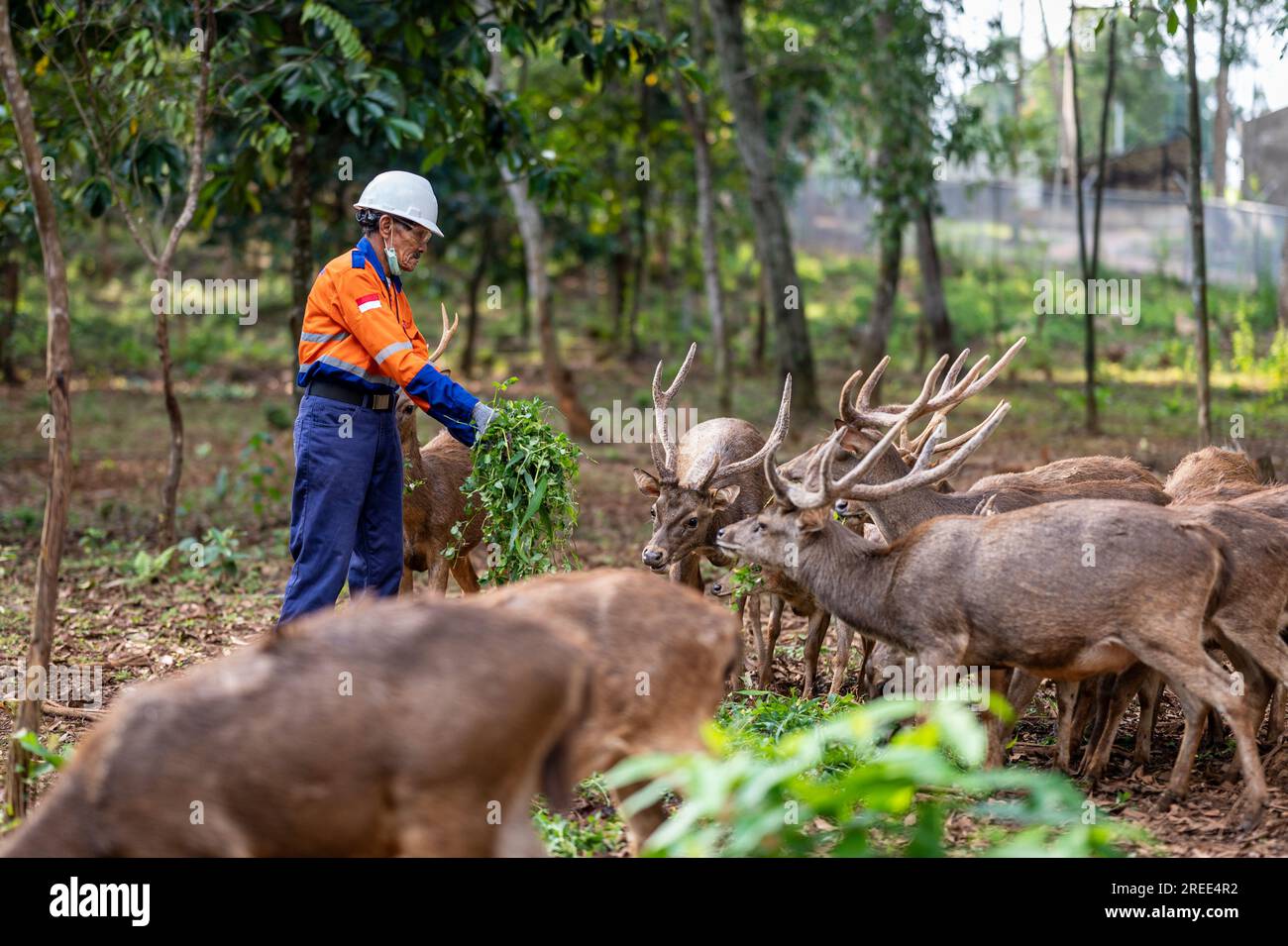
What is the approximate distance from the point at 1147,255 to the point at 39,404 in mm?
25615

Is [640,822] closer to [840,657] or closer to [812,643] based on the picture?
[840,657]

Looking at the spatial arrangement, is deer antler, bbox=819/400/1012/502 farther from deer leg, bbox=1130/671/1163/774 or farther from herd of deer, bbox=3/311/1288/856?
deer leg, bbox=1130/671/1163/774

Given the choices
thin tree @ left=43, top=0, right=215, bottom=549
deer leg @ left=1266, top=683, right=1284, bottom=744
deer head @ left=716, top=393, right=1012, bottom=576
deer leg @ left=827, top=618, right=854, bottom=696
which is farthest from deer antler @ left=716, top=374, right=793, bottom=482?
thin tree @ left=43, top=0, right=215, bottom=549

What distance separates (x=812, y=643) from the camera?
8.59m

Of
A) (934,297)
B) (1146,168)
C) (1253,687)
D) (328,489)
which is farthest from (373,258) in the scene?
(1146,168)

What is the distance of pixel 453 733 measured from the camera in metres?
4.03

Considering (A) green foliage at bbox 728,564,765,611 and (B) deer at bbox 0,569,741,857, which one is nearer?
(B) deer at bbox 0,569,741,857

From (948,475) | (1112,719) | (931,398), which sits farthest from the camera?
(931,398)

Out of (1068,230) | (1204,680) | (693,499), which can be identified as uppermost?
(1068,230)

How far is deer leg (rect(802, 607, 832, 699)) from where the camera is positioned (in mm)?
8555

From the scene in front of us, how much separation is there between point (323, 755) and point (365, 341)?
3.58 metres

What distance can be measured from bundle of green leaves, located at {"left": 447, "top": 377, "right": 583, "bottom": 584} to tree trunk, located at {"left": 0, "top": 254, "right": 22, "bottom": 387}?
1264cm

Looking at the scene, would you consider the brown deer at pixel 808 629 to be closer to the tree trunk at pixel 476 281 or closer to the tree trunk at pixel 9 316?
the tree trunk at pixel 9 316
